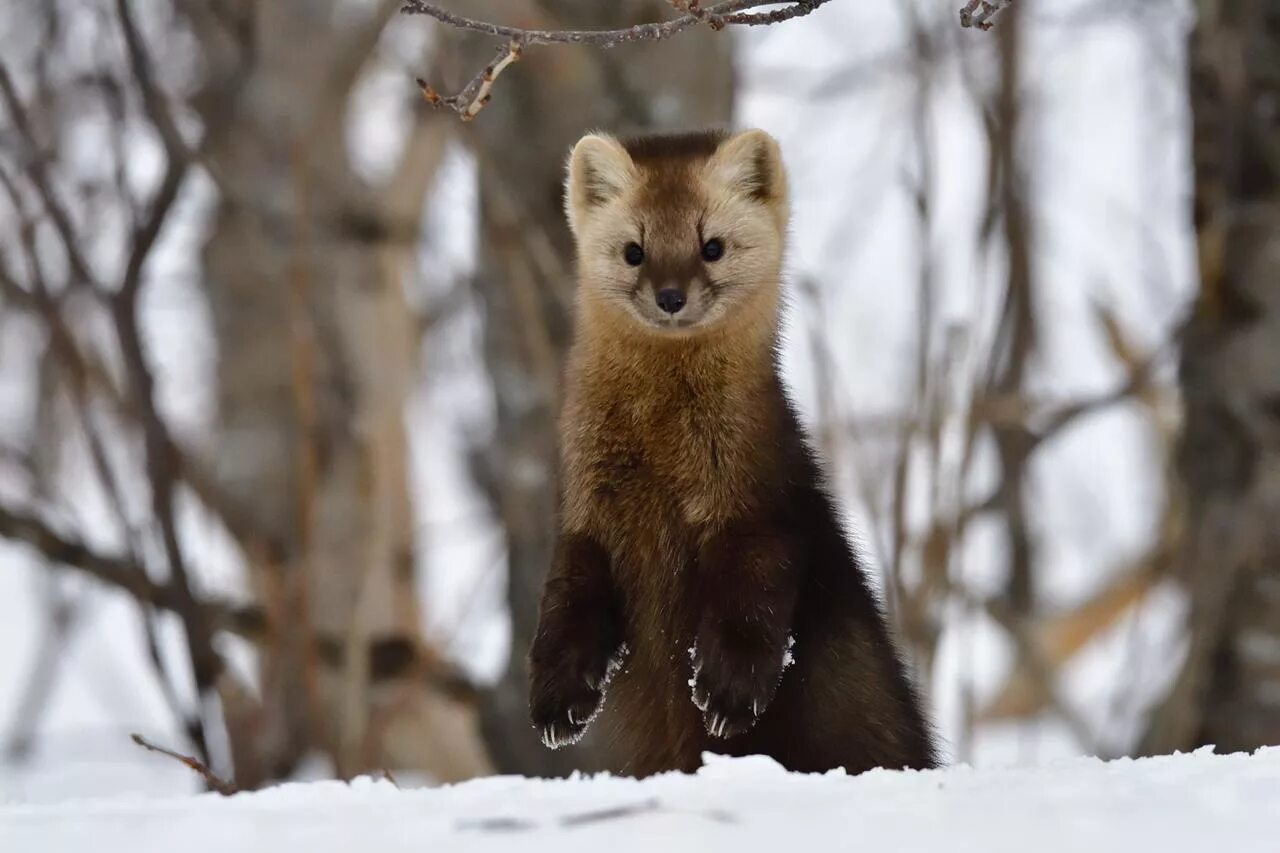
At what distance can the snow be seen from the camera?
111 inches

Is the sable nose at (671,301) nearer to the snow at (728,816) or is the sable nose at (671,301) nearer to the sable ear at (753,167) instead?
the sable ear at (753,167)

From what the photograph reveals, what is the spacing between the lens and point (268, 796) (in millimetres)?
3441

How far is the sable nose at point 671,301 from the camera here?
15.9 feet

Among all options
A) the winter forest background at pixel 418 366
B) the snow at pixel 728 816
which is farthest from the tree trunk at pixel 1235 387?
the snow at pixel 728 816

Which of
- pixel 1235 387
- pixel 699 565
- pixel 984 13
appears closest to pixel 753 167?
pixel 699 565

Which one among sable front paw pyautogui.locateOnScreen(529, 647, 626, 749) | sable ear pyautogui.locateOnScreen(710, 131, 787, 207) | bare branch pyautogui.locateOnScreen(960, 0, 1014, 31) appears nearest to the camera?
bare branch pyautogui.locateOnScreen(960, 0, 1014, 31)

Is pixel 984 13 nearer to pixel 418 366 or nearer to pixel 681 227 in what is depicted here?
pixel 681 227

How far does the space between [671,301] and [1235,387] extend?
3.36m

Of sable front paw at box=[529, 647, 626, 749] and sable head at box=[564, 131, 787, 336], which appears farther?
sable head at box=[564, 131, 787, 336]

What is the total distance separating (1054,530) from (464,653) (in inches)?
237

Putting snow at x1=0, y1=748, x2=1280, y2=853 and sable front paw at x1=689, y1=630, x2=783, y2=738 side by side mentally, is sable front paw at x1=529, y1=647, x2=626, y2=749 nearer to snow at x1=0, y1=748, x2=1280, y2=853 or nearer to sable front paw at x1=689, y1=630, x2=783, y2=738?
sable front paw at x1=689, y1=630, x2=783, y2=738

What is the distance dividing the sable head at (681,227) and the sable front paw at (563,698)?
1041 millimetres

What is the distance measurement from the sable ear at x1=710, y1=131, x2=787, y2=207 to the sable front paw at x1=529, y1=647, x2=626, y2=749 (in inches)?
64.4

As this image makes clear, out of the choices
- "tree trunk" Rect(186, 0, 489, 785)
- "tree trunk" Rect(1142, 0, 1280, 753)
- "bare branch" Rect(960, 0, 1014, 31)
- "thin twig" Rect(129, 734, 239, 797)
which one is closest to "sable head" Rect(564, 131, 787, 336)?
"bare branch" Rect(960, 0, 1014, 31)
